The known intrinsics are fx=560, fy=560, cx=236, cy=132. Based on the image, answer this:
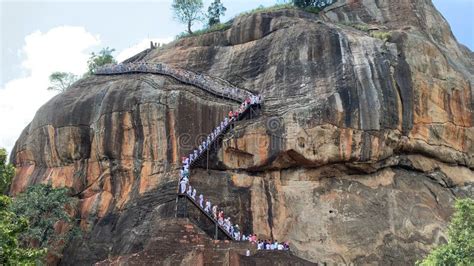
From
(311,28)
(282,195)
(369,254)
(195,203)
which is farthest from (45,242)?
(311,28)

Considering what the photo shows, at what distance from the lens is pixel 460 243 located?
1708cm

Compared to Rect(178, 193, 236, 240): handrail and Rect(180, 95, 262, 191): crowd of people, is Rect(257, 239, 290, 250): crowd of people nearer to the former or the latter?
Rect(178, 193, 236, 240): handrail

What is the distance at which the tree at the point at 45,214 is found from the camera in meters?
23.5

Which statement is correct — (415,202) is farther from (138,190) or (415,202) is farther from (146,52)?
(146,52)

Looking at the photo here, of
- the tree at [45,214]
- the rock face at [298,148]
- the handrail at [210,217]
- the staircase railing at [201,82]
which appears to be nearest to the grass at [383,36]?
the rock face at [298,148]

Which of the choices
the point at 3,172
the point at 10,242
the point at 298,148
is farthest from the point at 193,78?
the point at 10,242

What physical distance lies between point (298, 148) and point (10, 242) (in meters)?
12.8

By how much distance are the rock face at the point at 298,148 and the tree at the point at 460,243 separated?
629 cm

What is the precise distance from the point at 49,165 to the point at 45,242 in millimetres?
5228

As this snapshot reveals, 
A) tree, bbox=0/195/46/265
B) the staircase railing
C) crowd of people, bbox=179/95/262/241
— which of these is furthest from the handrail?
tree, bbox=0/195/46/265

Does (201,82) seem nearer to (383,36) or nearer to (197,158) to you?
(197,158)

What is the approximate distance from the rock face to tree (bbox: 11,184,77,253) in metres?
0.82

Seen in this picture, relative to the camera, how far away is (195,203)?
22.7 m

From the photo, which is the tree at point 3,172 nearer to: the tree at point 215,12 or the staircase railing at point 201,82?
the staircase railing at point 201,82
